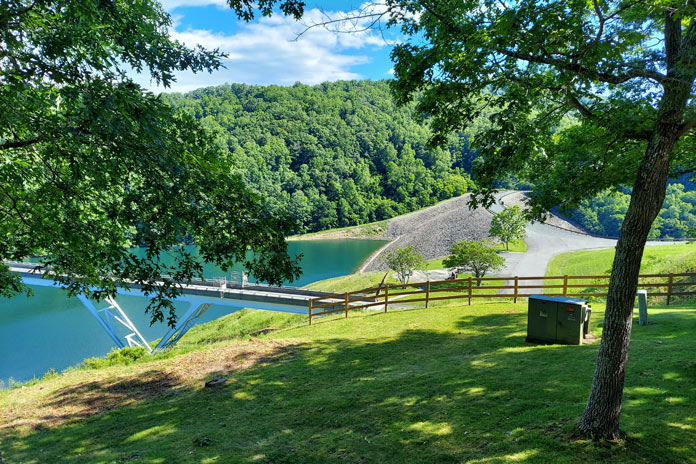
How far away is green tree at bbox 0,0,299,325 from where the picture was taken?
12.9ft

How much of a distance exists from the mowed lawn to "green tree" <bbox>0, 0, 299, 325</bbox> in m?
2.83

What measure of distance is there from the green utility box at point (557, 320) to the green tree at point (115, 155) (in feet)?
23.7

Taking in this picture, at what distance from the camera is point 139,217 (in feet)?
14.6

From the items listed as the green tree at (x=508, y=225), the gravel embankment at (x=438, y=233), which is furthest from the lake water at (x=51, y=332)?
the gravel embankment at (x=438, y=233)

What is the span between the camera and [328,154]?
14100cm

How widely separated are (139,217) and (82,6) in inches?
86.1

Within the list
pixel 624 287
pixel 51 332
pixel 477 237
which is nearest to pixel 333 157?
pixel 477 237

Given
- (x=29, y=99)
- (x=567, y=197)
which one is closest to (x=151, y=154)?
(x=29, y=99)

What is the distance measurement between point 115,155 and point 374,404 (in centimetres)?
569

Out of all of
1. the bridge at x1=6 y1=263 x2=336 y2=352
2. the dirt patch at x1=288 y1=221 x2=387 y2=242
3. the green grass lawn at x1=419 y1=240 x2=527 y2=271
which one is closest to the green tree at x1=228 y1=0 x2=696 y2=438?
the bridge at x1=6 y1=263 x2=336 y2=352

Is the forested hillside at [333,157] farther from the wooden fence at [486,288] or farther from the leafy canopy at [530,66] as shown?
the leafy canopy at [530,66]

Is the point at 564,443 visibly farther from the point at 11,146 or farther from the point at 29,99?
the point at 11,146

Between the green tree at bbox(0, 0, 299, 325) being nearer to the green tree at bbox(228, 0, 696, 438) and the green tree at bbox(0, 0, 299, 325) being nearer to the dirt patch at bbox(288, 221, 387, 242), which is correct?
the green tree at bbox(228, 0, 696, 438)

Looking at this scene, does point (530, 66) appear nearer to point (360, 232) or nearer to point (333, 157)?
point (360, 232)
